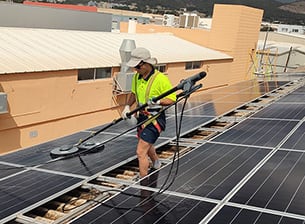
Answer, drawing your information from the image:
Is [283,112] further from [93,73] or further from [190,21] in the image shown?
[190,21]

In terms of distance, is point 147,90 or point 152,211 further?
point 147,90

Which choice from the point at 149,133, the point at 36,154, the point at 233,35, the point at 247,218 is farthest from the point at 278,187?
the point at 233,35

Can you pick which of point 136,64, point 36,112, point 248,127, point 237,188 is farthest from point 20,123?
point 237,188

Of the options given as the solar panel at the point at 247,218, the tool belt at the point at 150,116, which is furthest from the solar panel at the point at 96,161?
the solar panel at the point at 247,218

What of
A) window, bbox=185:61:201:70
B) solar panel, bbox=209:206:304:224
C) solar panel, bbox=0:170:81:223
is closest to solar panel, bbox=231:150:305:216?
solar panel, bbox=209:206:304:224

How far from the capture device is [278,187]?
548 centimetres

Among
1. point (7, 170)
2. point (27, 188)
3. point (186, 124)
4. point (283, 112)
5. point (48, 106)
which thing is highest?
point (283, 112)

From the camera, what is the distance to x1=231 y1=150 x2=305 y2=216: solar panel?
16.1 feet

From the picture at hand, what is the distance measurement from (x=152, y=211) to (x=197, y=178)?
1296 mm

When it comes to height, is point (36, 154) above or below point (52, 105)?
above

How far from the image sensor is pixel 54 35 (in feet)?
70.8

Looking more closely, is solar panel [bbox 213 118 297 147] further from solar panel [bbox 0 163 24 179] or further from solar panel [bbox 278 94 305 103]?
solar panel [bbox 0 163 24 179]

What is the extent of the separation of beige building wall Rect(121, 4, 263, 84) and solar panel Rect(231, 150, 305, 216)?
2438 centimetres

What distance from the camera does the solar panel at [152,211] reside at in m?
4.77
